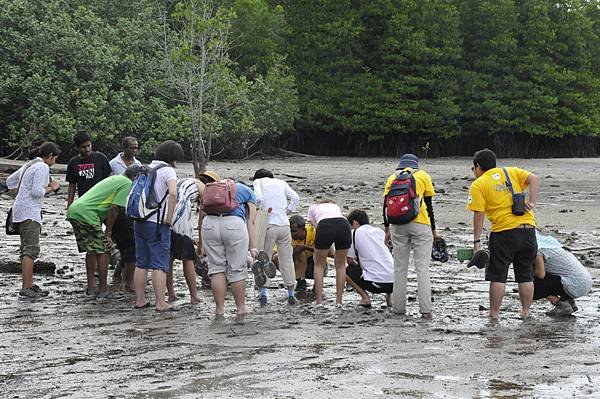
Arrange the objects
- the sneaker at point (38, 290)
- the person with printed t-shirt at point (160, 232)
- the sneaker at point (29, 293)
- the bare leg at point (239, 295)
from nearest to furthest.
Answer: the bare leg at point (239, 295)
the person with printed t-shirt at point (160, 232)
the sneaker at point (29, 293)
the sneaker at point (38, 290)

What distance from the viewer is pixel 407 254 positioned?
1046 cm

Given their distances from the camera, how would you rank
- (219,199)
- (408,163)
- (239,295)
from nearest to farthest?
(219,199)
(239,295)
(408,163)

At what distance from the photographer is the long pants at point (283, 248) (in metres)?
11.3

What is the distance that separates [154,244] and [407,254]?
235cm

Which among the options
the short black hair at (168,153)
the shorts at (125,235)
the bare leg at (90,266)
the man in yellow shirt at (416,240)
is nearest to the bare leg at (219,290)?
the short black hair at (168,153)

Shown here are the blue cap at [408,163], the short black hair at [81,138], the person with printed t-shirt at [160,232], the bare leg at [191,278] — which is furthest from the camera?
the short black hair at [81,138]

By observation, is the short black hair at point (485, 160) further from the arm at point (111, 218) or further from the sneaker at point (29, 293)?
the sneaker at point (29, 293)

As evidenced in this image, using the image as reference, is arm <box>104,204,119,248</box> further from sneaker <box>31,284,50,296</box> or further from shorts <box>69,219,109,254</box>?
sneaker <box>31,284,50,296</box>

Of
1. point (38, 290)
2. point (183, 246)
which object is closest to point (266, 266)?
point (183, 246)

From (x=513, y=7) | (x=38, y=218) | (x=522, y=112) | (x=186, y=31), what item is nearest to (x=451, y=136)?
(x=522, y=112)

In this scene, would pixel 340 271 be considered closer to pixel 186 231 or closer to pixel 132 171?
pixel 186 231

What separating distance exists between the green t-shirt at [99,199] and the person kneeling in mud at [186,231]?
2.10 feet

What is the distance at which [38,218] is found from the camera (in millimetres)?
11281

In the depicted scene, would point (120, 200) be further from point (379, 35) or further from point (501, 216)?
point (379, 35)
